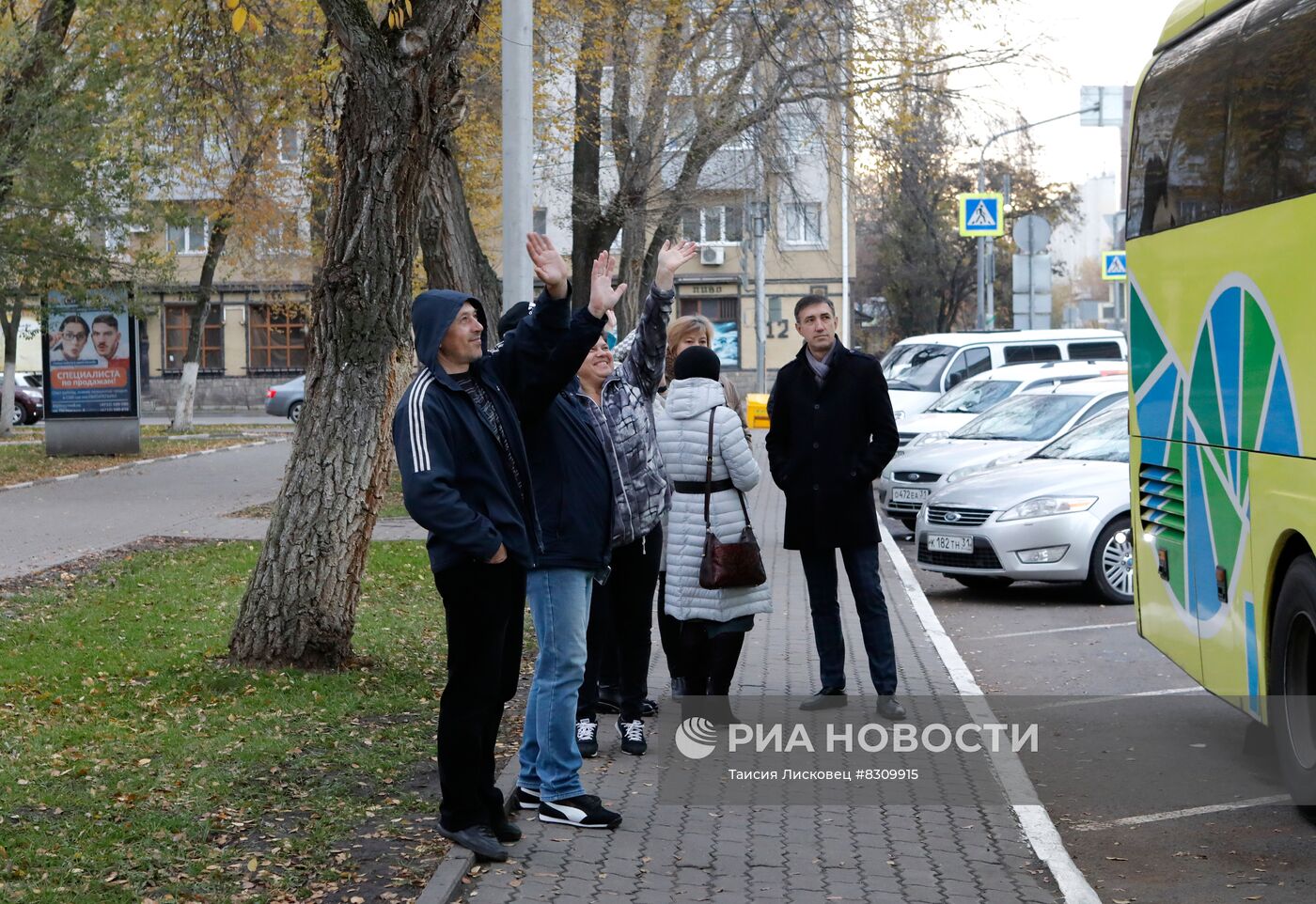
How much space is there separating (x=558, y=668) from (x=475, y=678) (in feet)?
1.74

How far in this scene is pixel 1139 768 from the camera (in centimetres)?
724

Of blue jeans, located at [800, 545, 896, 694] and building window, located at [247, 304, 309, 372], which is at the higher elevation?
building window, located at [247, 304, 309, 372]

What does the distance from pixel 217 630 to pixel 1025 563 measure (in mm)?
5999

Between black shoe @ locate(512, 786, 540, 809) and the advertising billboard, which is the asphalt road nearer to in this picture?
black shoe @ locate(512, 786, 540, 809)

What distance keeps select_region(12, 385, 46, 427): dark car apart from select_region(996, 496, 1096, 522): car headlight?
39.1 meters

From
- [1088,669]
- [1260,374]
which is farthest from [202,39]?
[1260,374]

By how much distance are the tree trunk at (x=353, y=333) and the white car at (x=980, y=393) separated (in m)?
12.5

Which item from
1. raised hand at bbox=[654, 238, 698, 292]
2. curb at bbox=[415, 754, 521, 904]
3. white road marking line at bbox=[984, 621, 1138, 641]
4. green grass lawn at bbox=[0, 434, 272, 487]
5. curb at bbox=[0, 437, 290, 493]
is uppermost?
raised hand at bbox=[654, 238, 698, 292]

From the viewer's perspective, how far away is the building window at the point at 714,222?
1066 inches

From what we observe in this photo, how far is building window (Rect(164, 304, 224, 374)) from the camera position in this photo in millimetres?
57438

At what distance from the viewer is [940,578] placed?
14.6 m

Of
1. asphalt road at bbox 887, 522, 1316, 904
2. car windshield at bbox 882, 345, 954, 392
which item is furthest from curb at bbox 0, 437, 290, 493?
asphalt road at bbox 887, 522, 1316, 904

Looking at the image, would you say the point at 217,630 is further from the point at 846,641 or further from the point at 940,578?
the point at 940,578

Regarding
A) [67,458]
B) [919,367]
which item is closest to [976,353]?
[919,367]
